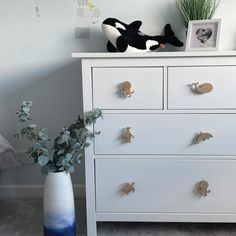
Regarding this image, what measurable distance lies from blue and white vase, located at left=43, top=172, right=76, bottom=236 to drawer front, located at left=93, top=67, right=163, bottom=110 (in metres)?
0.37

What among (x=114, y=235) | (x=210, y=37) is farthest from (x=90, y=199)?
(x=210, y=37)

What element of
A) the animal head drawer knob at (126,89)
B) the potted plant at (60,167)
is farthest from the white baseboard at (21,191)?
the animal head drawer knob at (126,89)

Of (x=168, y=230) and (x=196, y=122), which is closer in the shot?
(x=196, y=122)

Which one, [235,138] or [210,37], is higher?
[210,37]

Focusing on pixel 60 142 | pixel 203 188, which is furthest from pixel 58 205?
pixel 203 188

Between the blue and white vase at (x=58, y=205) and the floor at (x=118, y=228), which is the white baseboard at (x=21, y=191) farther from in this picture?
the blue and white vase at (x=58, y=205)

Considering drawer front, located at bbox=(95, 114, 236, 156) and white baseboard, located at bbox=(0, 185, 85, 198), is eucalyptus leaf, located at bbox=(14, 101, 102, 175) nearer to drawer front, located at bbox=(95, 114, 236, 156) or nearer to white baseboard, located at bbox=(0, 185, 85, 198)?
drawer front, located at bbox=(95, 114, 236, 156)

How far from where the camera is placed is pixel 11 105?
207cm

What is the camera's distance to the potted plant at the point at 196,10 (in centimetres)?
176

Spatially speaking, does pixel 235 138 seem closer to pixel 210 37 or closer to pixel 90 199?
pixel 210 37

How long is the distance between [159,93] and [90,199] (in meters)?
0.58

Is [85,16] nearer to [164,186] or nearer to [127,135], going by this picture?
[127,135]

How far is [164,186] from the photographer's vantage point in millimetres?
1612

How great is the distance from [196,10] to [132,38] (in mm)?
351
